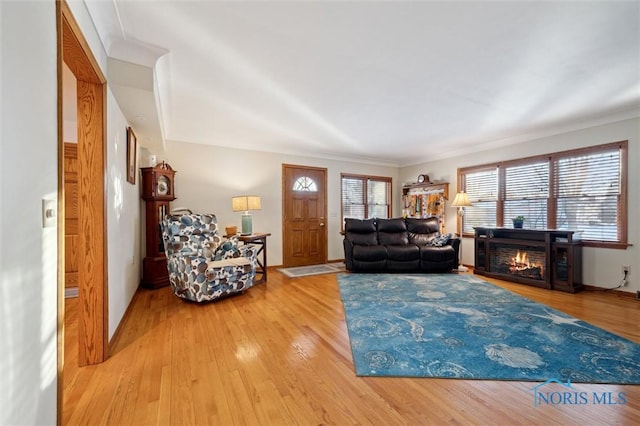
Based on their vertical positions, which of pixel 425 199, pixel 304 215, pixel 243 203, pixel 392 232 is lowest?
pixel 392 232

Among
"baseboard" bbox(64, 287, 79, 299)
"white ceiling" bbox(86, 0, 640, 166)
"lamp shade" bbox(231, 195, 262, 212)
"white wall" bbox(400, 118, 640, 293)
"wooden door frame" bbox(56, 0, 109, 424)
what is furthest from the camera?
"lamp shade" bbox(231, 195, 262, 212)

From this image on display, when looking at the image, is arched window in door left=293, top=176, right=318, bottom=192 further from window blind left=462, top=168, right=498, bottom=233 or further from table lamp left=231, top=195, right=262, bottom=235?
window blind left=462, top=168, right=498, bottom=233

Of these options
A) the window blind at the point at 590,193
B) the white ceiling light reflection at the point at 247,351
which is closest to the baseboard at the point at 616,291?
the window blind at the point at 590,193

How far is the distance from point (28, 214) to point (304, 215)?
4.82m

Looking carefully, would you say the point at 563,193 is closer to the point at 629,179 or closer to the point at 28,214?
the point at 629,179

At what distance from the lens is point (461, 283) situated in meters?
4.16

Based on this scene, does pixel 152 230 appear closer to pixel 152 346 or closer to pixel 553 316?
pixel 152 346

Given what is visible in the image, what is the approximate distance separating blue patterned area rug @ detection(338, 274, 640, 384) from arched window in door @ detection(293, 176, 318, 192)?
279cm

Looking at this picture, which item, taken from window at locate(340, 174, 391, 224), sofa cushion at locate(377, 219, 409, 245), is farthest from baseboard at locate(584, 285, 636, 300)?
window at locate(340, 174, 391, 224)

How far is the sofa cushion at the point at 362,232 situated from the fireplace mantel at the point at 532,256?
186 cm

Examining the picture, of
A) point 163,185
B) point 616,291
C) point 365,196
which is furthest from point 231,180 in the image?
point 616,291

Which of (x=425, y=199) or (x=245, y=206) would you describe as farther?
(x=425, y=199)

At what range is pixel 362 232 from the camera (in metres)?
5.38

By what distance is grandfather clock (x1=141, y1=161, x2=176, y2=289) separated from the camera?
3855 mm
